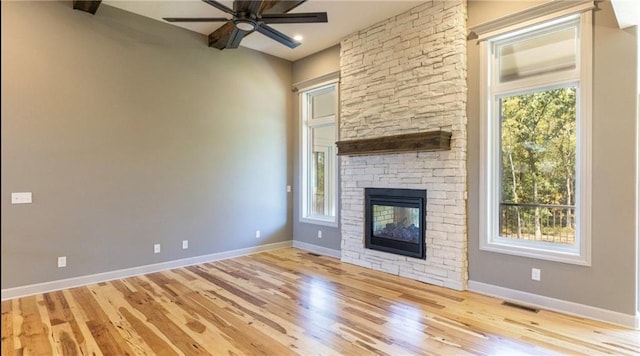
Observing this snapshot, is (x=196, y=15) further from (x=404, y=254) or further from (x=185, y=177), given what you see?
(x=404, y=254)

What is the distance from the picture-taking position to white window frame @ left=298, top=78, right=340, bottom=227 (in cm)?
612

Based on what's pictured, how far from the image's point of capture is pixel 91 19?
4535 mm

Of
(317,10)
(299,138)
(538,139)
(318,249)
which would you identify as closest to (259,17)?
(317,10)

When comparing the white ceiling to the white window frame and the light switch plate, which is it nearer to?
the white window frame

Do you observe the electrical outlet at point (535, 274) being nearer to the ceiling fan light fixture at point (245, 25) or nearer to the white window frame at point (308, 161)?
the white window frame at point (308, 161)

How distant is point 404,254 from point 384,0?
318 cm

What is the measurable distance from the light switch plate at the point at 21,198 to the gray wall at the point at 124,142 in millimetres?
47

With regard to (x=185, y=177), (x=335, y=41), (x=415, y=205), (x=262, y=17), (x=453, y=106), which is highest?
(x=335, y=41)

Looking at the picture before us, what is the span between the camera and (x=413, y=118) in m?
4.75

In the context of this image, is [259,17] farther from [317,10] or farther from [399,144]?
[399,144]

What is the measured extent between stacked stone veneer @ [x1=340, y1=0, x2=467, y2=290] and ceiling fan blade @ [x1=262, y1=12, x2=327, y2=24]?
1434mm

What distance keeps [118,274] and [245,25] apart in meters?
3.44

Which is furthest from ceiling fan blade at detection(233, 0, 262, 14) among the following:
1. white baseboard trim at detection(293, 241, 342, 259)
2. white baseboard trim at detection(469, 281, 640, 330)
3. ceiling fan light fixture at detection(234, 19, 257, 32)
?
white baseboard trim at detection(469, 281, 640, 330)

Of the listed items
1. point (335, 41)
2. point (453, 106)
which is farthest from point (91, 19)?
point (453, 106)
